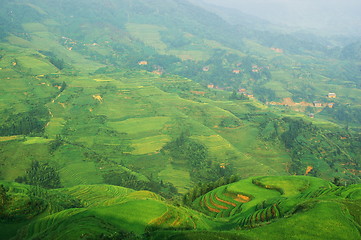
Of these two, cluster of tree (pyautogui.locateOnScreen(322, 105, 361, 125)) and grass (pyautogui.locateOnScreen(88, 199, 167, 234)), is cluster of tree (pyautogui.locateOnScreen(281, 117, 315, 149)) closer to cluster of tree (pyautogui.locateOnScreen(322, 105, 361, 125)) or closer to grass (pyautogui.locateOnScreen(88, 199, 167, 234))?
grass (pyautogui.locateOnScreen(88, 199, 167, 234))

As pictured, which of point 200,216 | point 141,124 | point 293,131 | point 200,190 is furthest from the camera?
point 293,131

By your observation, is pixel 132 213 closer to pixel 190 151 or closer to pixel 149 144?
pixel 190 151

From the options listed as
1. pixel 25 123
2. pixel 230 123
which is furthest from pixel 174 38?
pixel 25 123

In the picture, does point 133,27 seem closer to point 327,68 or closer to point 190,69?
point 190,69

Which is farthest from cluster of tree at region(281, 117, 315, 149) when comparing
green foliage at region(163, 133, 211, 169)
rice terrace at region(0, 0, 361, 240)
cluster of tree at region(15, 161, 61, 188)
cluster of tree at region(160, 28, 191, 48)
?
cluster of tree at region(160, 28, 191, 48)

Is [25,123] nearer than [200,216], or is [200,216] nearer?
[200,216]

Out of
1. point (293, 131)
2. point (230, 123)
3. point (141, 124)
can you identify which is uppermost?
point (293, 131)

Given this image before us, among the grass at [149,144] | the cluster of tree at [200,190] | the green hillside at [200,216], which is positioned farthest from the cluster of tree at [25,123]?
the cluster of tree at [200,190]
